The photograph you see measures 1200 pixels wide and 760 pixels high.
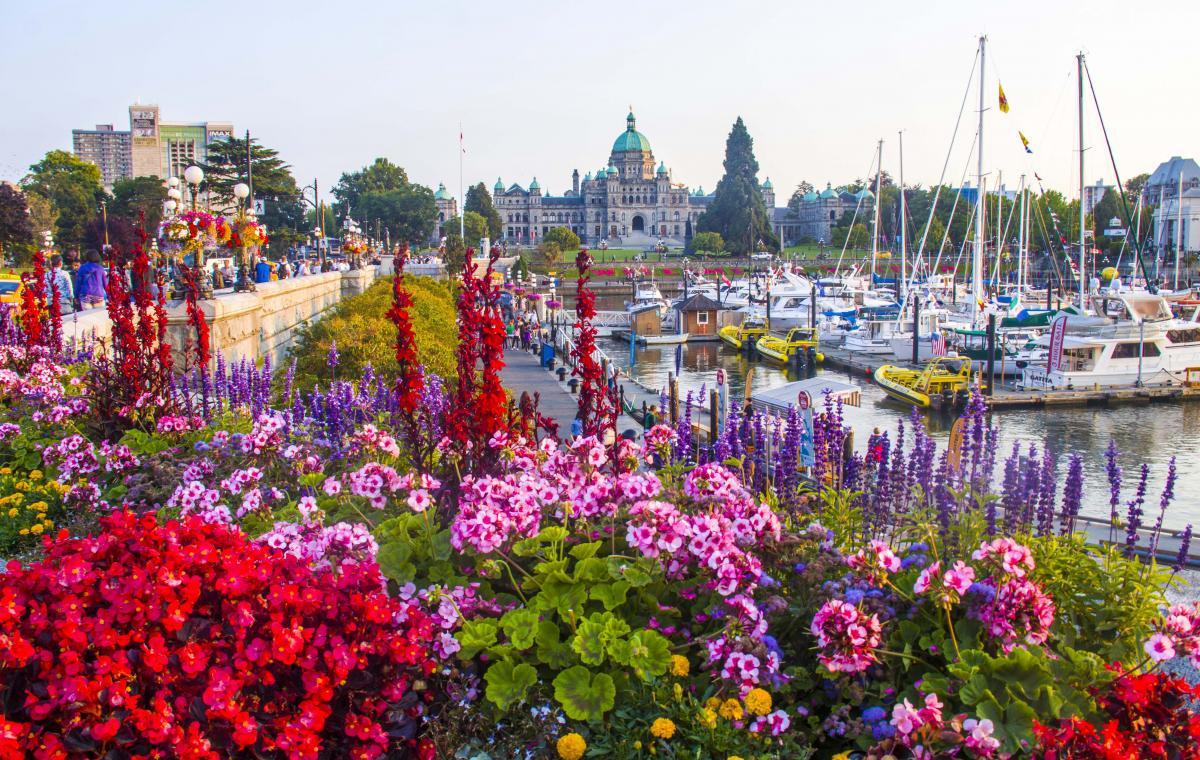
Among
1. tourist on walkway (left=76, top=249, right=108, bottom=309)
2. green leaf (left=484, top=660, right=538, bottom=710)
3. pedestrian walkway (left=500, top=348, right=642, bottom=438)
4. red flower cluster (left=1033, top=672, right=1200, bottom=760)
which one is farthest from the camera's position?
pedestrian walkway (left=500, top=348, right=642, bottom=438)

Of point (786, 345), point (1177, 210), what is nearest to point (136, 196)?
point (786, 345)

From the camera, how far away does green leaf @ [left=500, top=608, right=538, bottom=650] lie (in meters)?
4.28

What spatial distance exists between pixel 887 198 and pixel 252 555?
136775 mm

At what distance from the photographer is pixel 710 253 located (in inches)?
4865

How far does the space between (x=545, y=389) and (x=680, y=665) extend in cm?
2247

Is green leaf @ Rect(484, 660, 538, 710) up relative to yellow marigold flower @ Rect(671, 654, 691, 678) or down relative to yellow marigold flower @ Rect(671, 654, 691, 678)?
down

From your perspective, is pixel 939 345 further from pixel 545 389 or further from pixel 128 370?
pixel 128 370

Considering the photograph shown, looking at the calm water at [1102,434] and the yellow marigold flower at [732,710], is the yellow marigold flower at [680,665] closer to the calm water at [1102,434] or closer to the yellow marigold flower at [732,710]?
the yellow marigold flower at [732,710]

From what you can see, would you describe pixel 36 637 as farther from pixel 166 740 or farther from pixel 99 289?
pixel 99 289

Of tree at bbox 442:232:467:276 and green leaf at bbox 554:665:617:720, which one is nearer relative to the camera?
green leaf at bbox 554:665:617:720

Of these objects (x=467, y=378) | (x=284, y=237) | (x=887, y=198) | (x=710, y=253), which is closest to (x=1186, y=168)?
(x=887, y=198)

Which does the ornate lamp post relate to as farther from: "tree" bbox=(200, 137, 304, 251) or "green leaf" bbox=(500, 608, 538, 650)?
"tree" bbox=(200, 137, 304, 251)

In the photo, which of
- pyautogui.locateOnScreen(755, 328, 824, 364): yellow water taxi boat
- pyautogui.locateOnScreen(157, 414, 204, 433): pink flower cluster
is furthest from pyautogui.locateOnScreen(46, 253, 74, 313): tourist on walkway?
pyautogui.locateOnScreen(755, 328, 824, 364): yellow water taxi boat

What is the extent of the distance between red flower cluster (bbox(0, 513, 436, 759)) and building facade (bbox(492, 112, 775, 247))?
171m
